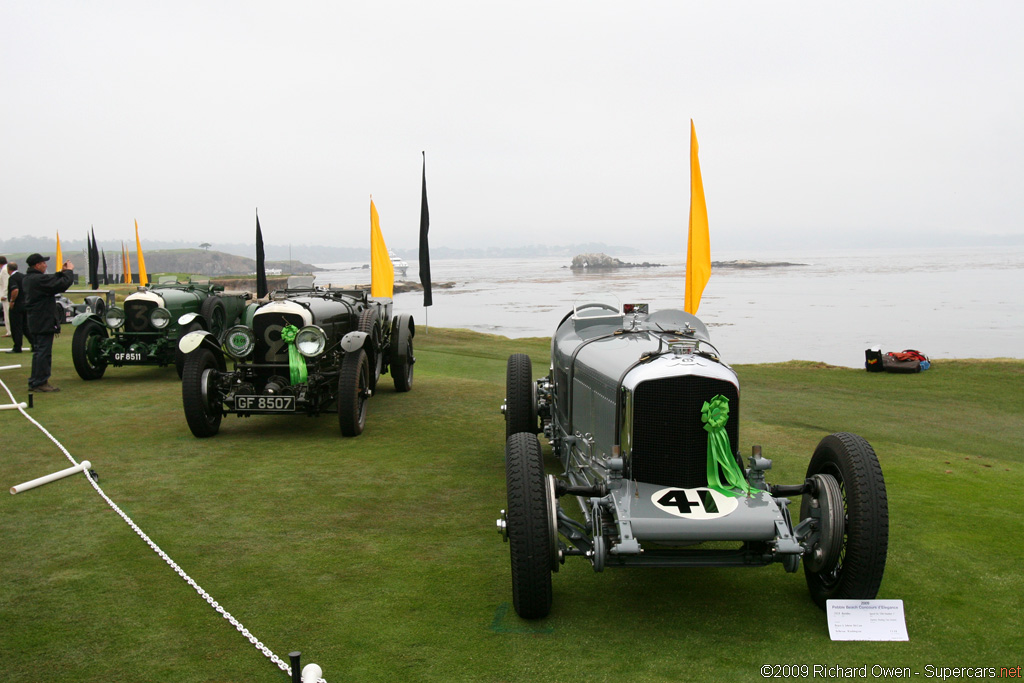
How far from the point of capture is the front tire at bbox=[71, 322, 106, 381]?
11.4 metres

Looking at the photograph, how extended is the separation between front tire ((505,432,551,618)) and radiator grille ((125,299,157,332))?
33.5ft

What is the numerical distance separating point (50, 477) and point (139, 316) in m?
6.54

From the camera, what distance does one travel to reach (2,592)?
13.3 feet

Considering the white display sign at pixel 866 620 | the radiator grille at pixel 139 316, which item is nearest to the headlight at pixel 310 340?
the radiator grille at pixel 139 316

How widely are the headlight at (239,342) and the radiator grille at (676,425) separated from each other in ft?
17.6

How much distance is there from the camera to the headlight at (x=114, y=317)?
11.7 metres

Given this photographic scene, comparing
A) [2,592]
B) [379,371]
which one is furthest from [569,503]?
[379,371]

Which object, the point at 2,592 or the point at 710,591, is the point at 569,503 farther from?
the point at 2,592

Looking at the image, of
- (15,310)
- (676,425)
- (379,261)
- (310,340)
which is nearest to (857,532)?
(676,425)

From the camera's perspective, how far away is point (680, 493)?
405 cm

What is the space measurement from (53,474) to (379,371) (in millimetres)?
4699

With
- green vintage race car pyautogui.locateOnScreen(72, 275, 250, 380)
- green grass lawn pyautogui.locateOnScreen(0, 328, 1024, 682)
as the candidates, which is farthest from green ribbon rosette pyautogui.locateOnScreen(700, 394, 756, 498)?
green vintage race car pyautogui.locateOnScreen(72, 275, 250, 380)

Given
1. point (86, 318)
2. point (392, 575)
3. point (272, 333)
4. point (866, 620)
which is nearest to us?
point (866, 620)

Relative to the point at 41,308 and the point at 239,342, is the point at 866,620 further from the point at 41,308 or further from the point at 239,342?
the point at 41,308
